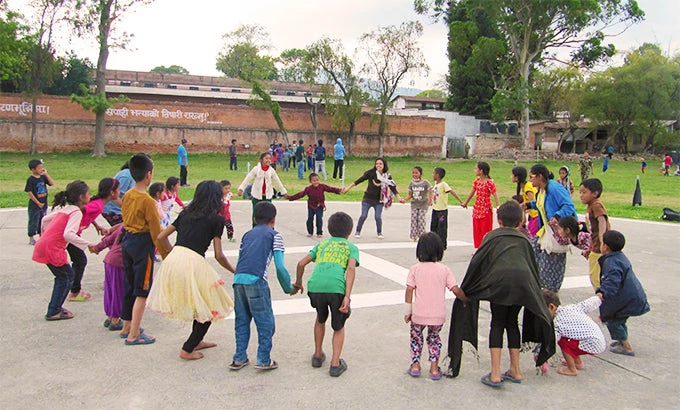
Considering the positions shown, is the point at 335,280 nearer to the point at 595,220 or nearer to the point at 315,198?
the point at 595,220

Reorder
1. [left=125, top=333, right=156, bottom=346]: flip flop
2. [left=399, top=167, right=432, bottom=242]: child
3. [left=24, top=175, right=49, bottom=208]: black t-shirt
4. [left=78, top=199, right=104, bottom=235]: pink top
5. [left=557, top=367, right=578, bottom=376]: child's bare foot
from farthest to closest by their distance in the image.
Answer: [left=399, top=167, right=432, bottom=242]: child → [left=24, top=175, right=49, bottom=208]: black t-shirt → [left=78, top=199, right=104, bottom=235]: pink top → [left=125, top=333, right=156, bottom=346]: flip flop → [left=557, top=367, right=578, bottom=376]: child's bare foot

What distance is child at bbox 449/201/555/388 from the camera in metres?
4.40

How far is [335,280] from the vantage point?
4605 mm

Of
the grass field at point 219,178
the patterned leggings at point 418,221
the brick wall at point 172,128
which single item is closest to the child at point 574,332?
the patterned leggings at point 418,221

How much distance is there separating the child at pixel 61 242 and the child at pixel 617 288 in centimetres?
509

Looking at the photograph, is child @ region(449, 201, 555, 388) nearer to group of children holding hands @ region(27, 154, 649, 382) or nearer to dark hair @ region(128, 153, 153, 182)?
group of children holding hands @ region(27, 154, 649, 382)

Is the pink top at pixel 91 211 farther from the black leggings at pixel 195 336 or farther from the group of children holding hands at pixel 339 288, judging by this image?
the black leggings at pixel 195 336

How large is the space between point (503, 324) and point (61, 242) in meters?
4.41

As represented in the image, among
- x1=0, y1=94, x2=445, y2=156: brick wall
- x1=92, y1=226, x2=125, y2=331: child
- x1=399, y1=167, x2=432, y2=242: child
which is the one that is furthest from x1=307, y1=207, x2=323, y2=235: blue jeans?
x1=0, y1=94, x2=445, y2=156: brick wall

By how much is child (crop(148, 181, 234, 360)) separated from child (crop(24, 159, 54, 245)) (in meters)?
5.93

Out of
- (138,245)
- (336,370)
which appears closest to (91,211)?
(138,245)

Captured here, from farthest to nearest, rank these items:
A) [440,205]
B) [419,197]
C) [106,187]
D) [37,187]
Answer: [419,197], [440,205], [37,187], [106,187]

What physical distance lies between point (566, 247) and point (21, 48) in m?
35.0

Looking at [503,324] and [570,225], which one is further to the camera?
[570,225]
